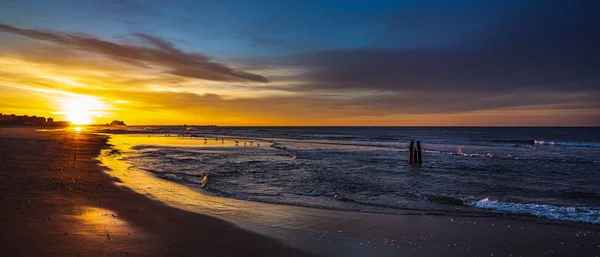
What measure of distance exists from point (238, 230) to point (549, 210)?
455 inches

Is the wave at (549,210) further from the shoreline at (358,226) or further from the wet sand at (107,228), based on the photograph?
the wet sand at (107,228)

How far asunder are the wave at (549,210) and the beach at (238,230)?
785mm

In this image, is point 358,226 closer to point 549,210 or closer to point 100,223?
point 100,223

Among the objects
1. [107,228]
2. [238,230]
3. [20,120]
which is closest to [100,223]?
[107,228]

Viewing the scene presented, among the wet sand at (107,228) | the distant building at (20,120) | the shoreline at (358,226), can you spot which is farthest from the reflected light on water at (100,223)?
the distant building at (20,120)

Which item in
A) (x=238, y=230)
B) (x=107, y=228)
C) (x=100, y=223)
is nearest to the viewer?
(x=107, y=228)

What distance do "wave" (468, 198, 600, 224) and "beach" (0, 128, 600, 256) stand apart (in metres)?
0.79

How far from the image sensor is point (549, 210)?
1262 centimetres

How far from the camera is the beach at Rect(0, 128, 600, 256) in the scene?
7.59m

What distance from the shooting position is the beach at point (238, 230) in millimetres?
7586

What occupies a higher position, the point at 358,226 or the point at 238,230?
the point at 238,230

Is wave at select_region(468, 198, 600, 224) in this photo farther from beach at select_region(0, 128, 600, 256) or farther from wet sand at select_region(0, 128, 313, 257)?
wet sand at select_region(0, 128, 313, 257)

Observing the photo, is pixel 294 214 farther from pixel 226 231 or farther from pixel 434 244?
pixel 434 244

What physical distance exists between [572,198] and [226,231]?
51.8 feet
